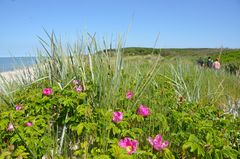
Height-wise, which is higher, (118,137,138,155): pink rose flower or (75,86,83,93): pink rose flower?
(75,86,83,93): pink rose flower

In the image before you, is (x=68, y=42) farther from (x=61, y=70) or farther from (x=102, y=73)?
(x=102, y=73)

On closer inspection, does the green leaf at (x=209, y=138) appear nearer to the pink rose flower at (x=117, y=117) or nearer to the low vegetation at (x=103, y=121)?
the low vegetation at (x=103, y=121)

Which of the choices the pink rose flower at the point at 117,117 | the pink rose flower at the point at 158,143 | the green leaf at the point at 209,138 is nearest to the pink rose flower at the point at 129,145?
the pink rose flower at the point at 158,143

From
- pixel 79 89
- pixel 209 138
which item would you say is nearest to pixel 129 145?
pixel 209 138

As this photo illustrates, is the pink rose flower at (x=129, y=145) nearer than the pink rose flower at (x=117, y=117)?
Yes

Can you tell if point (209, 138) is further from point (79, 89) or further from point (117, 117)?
point (79, 89)

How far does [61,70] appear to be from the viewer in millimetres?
3084

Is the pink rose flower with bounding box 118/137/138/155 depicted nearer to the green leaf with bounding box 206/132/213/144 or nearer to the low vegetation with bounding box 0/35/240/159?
the low vegetation with bounding box 0/35/240/159

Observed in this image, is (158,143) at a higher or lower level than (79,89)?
lower

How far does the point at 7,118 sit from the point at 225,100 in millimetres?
3701

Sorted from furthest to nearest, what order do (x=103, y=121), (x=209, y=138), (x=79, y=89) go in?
(x=79, y=89) < (x=103, y=121) < (x=209, y=138)

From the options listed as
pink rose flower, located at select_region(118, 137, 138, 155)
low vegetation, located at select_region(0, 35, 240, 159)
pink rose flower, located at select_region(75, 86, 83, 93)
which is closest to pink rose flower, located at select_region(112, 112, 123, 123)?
low vegetation, located at select_region(0, 35, 240, 159)

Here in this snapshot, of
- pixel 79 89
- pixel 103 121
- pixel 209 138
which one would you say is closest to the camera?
pixel 209 138

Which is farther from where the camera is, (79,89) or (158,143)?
(79,89)
